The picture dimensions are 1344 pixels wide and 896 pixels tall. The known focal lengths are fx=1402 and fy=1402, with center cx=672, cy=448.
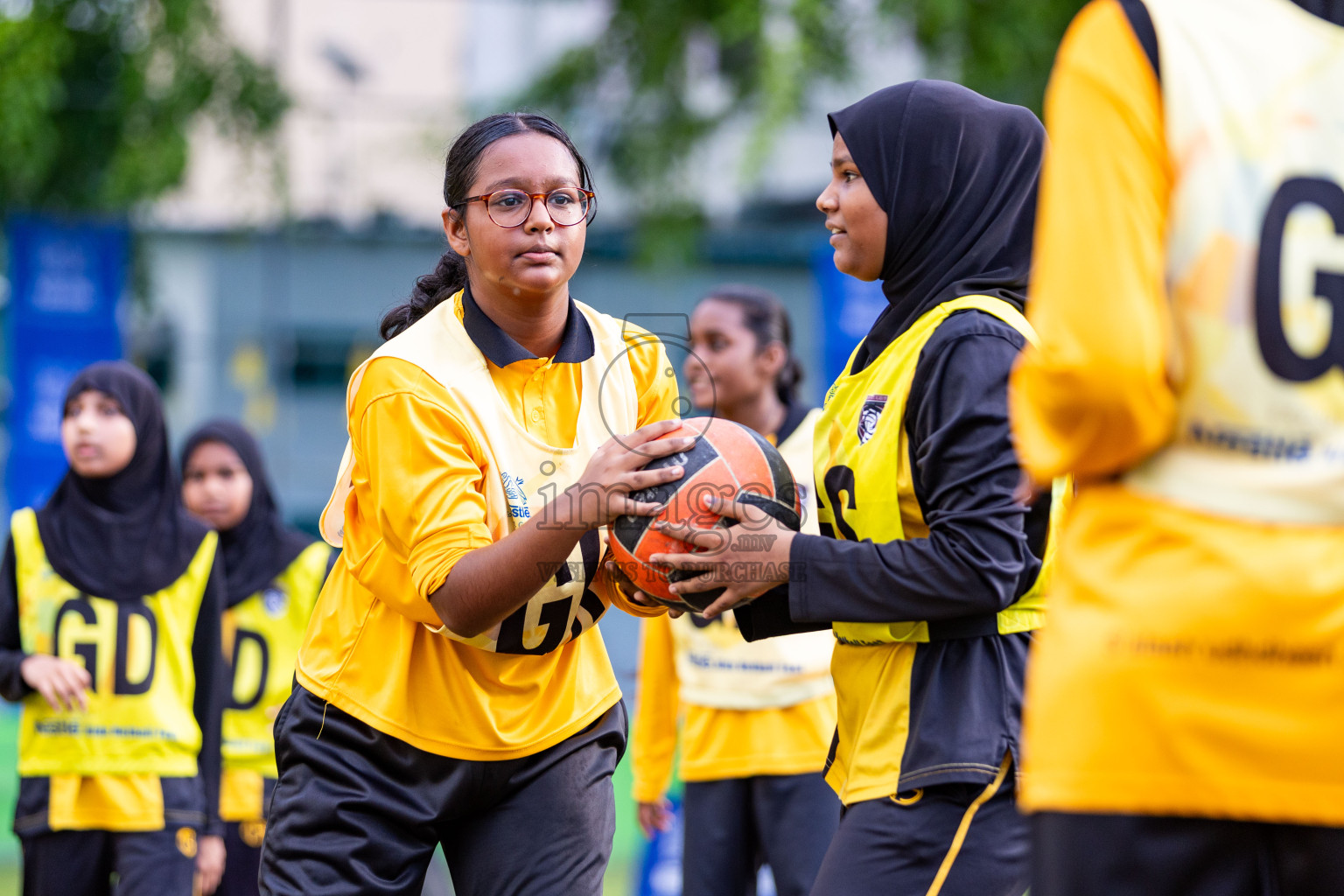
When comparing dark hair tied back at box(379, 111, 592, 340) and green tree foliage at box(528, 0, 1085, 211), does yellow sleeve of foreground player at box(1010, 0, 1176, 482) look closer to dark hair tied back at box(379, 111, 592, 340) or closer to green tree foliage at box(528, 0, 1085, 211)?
dark hair tied back at box(379, 111, 592, 340)

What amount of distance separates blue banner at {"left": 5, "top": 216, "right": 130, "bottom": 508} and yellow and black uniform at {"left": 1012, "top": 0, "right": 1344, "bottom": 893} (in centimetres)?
980

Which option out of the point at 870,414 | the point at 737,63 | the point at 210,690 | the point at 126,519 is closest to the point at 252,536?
the point at 126,519

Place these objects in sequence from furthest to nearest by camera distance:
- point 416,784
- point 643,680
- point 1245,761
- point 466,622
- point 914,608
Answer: point 643,680 < point 416,784 < point 466,622 < point 914,608 < point 1245,761

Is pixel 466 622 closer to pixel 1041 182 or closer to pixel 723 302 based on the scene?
pixel 1041 182

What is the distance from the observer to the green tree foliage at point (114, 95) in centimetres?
1151

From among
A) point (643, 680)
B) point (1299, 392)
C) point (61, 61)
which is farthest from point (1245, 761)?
point (61, 61)

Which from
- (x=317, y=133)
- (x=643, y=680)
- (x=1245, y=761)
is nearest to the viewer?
(x=1245, y=761)

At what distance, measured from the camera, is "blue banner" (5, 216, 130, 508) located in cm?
1044

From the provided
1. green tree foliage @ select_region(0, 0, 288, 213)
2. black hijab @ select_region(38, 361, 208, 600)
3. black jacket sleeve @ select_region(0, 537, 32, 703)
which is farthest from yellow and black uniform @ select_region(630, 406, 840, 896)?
green tree foliage @ select_region(0, 0, 288, 213)

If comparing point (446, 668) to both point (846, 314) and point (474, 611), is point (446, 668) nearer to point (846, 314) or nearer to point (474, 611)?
point (474, 611)

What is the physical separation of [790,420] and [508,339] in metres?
2.29

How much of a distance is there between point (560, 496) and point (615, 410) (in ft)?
1.71

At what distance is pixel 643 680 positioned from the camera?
5406mm

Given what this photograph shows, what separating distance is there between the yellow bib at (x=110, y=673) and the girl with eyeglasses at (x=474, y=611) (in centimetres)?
199
